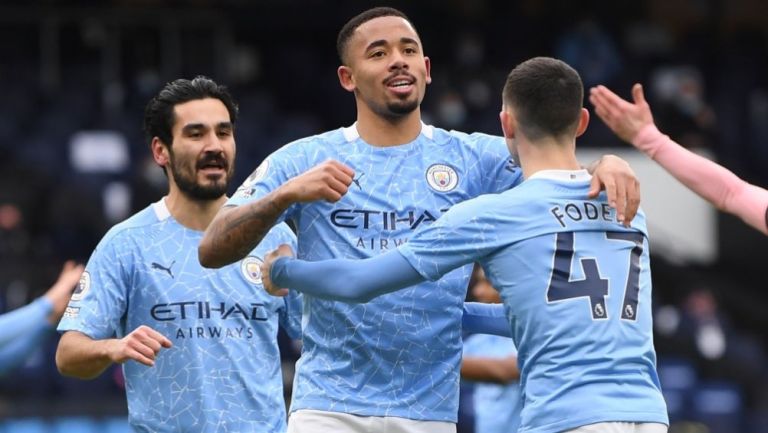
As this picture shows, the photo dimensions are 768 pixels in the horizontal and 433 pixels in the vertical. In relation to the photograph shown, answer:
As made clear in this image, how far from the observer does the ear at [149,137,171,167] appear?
23.6 feet

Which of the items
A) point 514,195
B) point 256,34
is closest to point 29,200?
point 256,34

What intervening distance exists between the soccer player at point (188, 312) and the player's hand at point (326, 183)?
1.51m

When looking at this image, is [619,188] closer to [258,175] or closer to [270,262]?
[270,262]

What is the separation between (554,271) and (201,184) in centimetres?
220

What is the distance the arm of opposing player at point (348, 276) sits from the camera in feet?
17.8

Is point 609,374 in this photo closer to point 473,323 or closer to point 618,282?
point 618,282

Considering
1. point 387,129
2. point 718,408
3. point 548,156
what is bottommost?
point 718,408

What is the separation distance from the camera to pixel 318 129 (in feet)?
66.2

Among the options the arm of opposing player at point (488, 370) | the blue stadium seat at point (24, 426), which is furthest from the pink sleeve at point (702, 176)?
the blue stadium seat at point (24, 426)

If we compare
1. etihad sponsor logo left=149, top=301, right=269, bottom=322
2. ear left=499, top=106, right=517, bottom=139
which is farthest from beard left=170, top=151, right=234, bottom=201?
ear left=499, top=106, right=517, bottom=139

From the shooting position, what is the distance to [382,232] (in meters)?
6.06

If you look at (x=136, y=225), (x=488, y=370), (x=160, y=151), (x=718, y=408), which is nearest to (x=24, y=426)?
(x=488, y=370)

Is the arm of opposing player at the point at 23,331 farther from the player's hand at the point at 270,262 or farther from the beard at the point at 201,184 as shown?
the player's hand at the point at 270,262

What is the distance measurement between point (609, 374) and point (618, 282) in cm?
31
